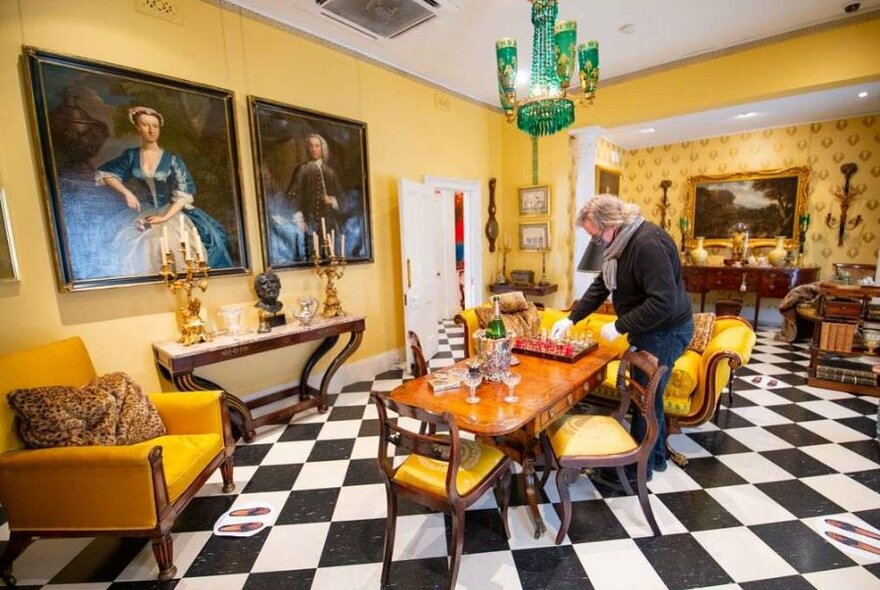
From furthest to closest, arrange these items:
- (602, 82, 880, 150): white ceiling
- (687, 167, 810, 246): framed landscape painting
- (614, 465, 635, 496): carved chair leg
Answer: (687, 167, 810, 246): framed landscape painting → (602, 82, 880, 150): white ceiling → (614, 465, 635, 496): carved chair leg

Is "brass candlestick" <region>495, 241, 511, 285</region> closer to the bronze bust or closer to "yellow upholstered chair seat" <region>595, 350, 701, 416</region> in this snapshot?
"yellow upholstered chair seat" <region>595, 350, 701, 416</region>

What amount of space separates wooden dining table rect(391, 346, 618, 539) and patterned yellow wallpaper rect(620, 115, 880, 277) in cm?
531

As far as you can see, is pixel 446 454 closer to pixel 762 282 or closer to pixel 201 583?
pixel 201 583

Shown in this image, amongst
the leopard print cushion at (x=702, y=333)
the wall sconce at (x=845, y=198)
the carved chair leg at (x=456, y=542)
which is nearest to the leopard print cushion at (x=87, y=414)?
the carved chair leg at (x=456, y=542)

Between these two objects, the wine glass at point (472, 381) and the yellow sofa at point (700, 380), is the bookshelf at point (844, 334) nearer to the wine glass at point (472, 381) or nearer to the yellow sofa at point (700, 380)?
the yellow sofa at point (700, 380)

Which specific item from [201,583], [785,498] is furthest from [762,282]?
[201,583]

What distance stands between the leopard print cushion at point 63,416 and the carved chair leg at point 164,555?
1.74ft

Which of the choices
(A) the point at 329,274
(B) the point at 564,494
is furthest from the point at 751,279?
(A) the point at 329,274

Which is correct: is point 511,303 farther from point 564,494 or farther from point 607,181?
point 607,181

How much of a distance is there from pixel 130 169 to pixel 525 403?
110 inches

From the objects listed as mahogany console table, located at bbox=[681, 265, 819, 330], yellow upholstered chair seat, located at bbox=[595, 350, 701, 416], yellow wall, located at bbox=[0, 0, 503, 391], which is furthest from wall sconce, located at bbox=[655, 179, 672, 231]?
yellow upholstered chair seat, located at bbox=[595, 350, 701, 416]

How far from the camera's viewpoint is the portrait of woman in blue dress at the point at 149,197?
246 centimetres

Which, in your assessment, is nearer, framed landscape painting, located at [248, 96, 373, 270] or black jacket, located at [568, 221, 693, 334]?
black jacket, located at [568, 221, 693, 334]

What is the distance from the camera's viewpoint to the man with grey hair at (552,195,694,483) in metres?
1.97
